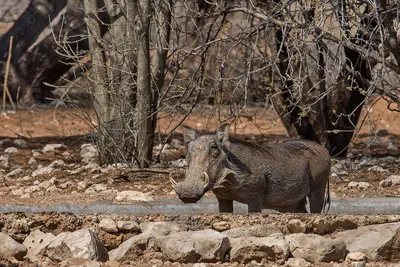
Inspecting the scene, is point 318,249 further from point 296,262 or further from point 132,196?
point 132,196

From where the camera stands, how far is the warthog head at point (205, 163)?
5.83 meters

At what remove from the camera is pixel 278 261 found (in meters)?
4.64

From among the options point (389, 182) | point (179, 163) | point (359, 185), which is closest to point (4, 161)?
point (179, 163)

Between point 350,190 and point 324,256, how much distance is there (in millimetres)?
3204

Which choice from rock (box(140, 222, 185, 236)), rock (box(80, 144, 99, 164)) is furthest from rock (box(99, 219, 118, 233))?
rock (box(80, 144, 99, 164))

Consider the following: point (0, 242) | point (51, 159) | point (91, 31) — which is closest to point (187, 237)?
point (0, 242)

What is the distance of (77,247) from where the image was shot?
459 cm

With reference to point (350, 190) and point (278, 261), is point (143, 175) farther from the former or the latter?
point (278, 261)

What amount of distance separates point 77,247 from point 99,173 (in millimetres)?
4023

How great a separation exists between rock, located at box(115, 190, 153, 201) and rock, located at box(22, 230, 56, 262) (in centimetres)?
221

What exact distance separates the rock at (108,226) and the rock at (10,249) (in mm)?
451

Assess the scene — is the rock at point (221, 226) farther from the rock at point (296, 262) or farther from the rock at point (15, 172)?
the rock at point (15, 172)

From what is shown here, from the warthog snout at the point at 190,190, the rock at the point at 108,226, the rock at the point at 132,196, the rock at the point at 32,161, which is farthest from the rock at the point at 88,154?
the rock at the point at 108,226

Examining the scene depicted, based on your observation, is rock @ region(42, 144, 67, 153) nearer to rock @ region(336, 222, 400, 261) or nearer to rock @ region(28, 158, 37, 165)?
rock @ region(28, 158, 37, 165)
